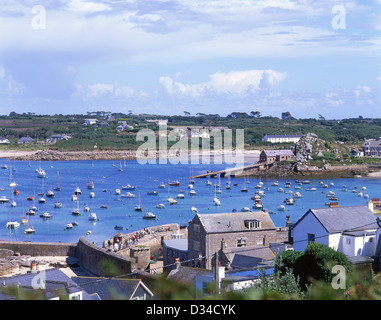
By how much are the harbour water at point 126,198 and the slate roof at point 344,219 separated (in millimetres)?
17324

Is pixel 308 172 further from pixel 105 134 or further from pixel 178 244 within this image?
pixel 178 244

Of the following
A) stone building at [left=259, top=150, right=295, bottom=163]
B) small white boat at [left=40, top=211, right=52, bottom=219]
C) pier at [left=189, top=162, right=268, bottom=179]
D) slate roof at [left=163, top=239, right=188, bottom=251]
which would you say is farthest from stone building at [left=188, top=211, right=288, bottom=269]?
stone building at [left=259, top=150, right=295, bottom=163]

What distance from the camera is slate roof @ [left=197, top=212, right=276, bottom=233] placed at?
1778cm

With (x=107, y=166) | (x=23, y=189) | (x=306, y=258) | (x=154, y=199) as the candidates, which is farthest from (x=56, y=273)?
(x=107, y=166)

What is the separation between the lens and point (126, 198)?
49688mm

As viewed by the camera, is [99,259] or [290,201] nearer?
[99,259]

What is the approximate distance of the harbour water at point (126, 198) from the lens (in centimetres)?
3553

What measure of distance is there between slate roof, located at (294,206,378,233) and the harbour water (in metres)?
17.3

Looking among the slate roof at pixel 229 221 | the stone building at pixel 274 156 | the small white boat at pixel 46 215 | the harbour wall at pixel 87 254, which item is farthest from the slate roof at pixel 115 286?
the stone building at pixel 274 156

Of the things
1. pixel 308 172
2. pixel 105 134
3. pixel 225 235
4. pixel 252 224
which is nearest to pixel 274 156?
pixel 308 172

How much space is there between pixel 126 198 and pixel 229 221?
3209 cm

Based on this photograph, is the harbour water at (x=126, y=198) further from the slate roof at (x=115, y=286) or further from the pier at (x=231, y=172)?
the slate roof at (x=115, y=286)

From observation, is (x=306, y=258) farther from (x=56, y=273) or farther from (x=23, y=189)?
(x=23, y=189)

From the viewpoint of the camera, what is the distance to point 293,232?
49.0 ft
